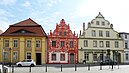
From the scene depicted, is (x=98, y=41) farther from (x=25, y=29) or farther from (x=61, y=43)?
(x=25, y=29)

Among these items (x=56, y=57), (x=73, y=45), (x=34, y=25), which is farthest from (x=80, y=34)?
(x=34, y=25)

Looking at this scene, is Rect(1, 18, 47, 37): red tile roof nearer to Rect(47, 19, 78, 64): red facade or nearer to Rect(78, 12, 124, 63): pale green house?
Rect(47, 19, 78, 64): red facade

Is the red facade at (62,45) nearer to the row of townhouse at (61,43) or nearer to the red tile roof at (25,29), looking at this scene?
the row of townhouse at (61,43)

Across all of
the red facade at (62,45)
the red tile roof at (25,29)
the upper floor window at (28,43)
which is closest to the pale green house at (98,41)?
the red facade at (62,45)

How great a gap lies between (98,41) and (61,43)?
363 inches

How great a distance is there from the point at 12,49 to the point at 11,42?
4.94 feet

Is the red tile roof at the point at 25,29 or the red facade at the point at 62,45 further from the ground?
the red tile roof at the point at 25,29

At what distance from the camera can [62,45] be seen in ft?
170

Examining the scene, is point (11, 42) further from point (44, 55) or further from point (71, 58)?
point (71, 58)

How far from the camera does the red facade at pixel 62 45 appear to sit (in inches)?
2002

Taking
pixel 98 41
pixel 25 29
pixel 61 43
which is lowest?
pixel 61 43

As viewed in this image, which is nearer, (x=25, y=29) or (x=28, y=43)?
(x=28, y=43)

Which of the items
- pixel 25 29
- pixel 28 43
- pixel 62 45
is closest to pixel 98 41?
pixel 62 45

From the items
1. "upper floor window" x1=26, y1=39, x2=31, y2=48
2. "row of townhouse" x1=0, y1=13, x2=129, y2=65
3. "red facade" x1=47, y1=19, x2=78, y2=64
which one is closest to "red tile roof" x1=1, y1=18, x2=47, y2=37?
"row of townhouse" x1=0, y1=13, x2=129, y2=65
